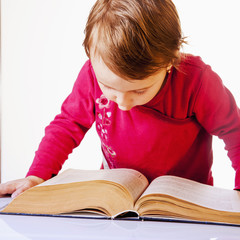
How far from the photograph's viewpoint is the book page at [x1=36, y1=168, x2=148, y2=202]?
2.19 feet

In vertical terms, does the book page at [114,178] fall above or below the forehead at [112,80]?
below

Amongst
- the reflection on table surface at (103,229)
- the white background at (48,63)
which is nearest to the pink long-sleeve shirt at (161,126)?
the reflection on table surface at (103,229)

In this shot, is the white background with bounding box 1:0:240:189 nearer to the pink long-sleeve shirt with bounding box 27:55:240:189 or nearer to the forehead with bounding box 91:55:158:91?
the pink long-sleeve shirt with bounding box 27:55:240:189

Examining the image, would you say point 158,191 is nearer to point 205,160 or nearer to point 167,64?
point 167,64

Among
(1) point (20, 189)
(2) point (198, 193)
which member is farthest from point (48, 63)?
(2) point (198, 193)

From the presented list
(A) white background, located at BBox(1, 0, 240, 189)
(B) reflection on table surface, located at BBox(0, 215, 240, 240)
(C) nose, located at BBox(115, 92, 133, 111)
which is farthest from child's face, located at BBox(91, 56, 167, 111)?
(A) white background, located at BBox(1, 0, 240, 189)

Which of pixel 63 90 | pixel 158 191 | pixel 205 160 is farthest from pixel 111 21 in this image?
pixel 63 90

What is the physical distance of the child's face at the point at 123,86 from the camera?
2.20 feet

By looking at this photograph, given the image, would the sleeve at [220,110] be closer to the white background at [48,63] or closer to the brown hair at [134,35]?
the brown hair at [134,35]

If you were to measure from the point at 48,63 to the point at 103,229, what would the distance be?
179 centimetres

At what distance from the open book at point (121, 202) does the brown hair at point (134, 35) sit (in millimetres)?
211

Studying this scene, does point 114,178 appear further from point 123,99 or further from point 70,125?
point 70,125

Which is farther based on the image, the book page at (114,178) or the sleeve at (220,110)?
the sleeve at (220,110)

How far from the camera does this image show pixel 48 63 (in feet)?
7.20
